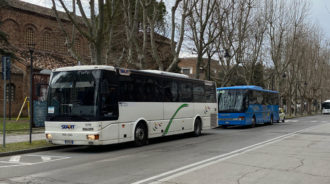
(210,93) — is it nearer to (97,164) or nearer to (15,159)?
(97,164)

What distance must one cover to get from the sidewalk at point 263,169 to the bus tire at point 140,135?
422 centimetres

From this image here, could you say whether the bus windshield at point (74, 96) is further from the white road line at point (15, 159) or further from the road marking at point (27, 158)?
the white road line at point (15, 159)

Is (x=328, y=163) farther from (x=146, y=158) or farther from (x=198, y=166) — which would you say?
(x=146, y=158)

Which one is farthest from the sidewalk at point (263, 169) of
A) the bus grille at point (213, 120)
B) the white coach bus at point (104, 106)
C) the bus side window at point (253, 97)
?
the bus side window at point (253, 97)

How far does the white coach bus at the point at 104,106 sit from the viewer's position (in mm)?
12680

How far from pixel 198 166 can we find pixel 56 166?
374 cm

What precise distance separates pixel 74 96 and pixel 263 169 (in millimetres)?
6752

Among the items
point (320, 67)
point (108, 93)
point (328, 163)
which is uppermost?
point (320, 67)

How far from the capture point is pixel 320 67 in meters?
62.5

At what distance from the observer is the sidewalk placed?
26.2ft

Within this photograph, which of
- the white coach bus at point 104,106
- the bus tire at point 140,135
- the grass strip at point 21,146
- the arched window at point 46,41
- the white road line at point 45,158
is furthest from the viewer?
the arched window at point 46,41

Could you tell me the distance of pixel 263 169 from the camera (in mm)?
9336

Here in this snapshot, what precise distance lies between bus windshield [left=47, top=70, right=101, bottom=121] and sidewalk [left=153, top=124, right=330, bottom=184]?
15.3 ft

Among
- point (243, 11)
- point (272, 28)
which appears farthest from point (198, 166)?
point (272, 28)
